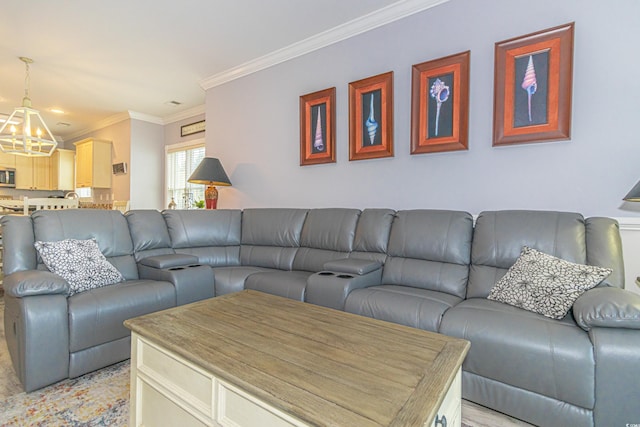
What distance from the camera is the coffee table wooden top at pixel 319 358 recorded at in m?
0.84

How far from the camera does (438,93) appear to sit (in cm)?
264

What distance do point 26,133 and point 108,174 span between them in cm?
246

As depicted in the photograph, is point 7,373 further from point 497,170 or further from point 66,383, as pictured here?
point 497,170

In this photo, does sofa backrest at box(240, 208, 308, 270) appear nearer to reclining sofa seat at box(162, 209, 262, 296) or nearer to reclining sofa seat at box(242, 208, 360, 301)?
reclining sofa seat at box(242, 208, 360, 301)

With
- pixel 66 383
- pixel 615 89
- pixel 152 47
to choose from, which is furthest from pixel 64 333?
pixel 615 89

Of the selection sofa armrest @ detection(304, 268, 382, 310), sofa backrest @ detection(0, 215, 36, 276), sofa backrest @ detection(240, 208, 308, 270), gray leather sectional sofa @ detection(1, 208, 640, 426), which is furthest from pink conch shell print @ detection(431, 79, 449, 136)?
sofa backrest @ detection(0, 215, 36, 276)

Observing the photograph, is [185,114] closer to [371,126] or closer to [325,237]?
[371,126]

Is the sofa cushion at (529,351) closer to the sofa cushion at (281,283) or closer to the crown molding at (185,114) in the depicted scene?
the sofa cushion at (281,283)

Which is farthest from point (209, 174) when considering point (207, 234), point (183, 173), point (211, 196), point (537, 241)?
point (537, 241)

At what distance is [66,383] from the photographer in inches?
74.5

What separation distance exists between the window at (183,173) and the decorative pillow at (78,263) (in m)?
3.02

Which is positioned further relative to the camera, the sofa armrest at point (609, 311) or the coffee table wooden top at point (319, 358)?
the sofa armrest at point (609, 311)

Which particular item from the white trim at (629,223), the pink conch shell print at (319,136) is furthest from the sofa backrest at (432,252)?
the pink conch shell print at (319,136)

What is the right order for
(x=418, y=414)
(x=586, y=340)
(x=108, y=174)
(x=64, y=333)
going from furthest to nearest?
1. (x=108, y=174)
2. (x=64, y=333)
3. (x=586, y=340)
4. (x=418, y=414)
